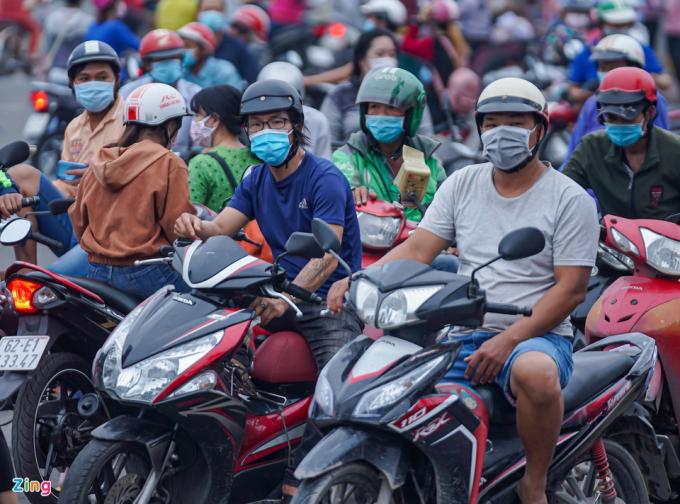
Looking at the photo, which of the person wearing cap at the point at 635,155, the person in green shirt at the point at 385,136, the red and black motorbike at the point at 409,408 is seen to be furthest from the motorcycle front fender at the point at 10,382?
the person wearing cap at the point at 635,155

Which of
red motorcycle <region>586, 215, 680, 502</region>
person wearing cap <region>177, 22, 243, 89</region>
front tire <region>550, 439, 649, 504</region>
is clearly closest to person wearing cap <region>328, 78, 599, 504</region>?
front tire <region>550, 439, 649, 504</region>

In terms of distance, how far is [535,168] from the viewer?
510 cm

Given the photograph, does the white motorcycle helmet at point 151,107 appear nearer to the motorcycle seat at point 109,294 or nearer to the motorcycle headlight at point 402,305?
the motorcycle seat at point 109,294

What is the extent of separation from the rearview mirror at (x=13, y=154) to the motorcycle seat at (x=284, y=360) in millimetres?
1432

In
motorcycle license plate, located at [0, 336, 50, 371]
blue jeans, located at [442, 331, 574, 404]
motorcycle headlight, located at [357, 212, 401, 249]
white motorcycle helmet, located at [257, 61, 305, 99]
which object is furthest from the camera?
white motorcycle helmet, located at [257, 61, 305, 99]

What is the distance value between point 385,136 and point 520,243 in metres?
2.68

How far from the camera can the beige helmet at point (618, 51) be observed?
8.92m

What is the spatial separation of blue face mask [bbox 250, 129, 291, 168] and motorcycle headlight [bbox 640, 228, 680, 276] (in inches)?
62.6

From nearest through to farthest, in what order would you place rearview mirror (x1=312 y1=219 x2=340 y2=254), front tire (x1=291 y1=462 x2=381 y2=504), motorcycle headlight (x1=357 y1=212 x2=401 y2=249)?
front tire (x1=291 y1=462 x2=381 y2=504)
rearview mirror (x1=312 y1=219 x2=340 y2=254)
motorcycle headlight (x1=357 y1=212 x2=401 y2=249)

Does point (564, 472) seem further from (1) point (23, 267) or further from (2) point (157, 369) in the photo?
(1) point (23, 267)

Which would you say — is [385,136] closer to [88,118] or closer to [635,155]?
[635,155]

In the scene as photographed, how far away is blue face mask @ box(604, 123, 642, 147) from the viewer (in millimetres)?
6508

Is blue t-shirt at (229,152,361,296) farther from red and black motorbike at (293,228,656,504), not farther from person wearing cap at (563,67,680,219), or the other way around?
person wearing cap at (563,67,680,219)

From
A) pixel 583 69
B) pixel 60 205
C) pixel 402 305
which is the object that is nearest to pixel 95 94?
pixel 60 205
